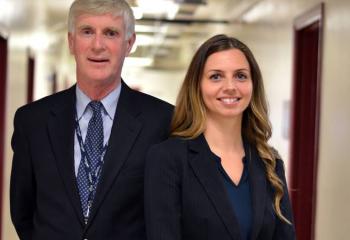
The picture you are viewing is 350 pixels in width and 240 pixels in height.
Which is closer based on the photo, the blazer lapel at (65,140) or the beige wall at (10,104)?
the blazer lapel at (65,140)

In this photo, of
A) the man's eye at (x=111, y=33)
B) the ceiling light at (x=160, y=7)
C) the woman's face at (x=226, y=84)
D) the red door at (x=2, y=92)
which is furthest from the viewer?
the ceiling light at (x=160, y=7)

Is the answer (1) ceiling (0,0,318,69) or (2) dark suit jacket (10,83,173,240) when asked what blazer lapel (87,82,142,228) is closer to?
(2) dark suit jacket (10,83,173,240)

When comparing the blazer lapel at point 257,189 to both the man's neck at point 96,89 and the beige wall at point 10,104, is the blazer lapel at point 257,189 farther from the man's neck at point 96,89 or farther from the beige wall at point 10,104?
the beige wall at point 10,104

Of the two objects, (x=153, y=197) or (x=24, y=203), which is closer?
(x=153, y=197)

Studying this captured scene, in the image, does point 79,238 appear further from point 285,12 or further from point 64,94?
point 285,12

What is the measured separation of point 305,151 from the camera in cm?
410

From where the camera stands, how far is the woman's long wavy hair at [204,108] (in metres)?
1.77

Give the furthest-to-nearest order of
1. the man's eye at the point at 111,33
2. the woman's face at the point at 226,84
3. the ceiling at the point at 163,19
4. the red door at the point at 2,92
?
the ceiling at the point at 163,19 → the red door at the point at 2,92 → the man's eye at the point at 111,33 → the woman's face at the point at 226,84

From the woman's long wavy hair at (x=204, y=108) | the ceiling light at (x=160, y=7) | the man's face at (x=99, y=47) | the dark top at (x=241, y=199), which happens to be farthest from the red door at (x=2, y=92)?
the dark top at (x=241, y=199)

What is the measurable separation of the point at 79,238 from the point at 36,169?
275 millimetres

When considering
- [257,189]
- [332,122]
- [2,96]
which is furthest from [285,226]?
[2,96]

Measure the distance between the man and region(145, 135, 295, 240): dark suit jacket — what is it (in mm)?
164

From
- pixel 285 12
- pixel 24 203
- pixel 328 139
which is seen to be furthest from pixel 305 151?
pixel 24 203

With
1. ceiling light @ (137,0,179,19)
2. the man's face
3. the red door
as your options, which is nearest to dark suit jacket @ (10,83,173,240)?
the man's face
